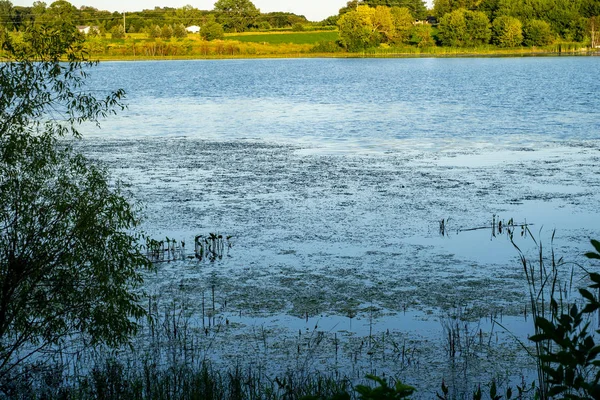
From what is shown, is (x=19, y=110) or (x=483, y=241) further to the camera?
(x=483, y=241)

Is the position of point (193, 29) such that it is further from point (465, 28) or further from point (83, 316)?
point (83, 316)

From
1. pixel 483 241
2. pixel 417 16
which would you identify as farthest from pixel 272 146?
pixel 417 16

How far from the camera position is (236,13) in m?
172

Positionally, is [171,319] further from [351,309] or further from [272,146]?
[272,146]

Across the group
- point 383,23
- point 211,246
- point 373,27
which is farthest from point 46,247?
point 383,23

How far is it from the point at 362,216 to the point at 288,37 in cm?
13581

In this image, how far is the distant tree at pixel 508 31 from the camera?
402 feet

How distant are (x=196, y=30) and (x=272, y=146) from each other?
469 feet

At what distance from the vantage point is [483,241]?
40.6ft

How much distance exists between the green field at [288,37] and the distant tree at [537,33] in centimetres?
3468

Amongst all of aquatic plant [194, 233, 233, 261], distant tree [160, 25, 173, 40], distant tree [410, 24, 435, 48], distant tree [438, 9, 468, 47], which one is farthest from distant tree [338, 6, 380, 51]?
aquatic plant [194, 233, 233, 261]

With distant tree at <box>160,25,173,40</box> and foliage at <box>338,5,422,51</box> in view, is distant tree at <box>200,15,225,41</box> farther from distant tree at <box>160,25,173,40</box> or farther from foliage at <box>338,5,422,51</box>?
foliage at <box>338,5,422,51</box>

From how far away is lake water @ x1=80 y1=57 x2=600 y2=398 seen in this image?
8.84m

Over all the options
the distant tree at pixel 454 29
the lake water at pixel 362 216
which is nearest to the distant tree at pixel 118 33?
the distant tree at pixel 454 29
